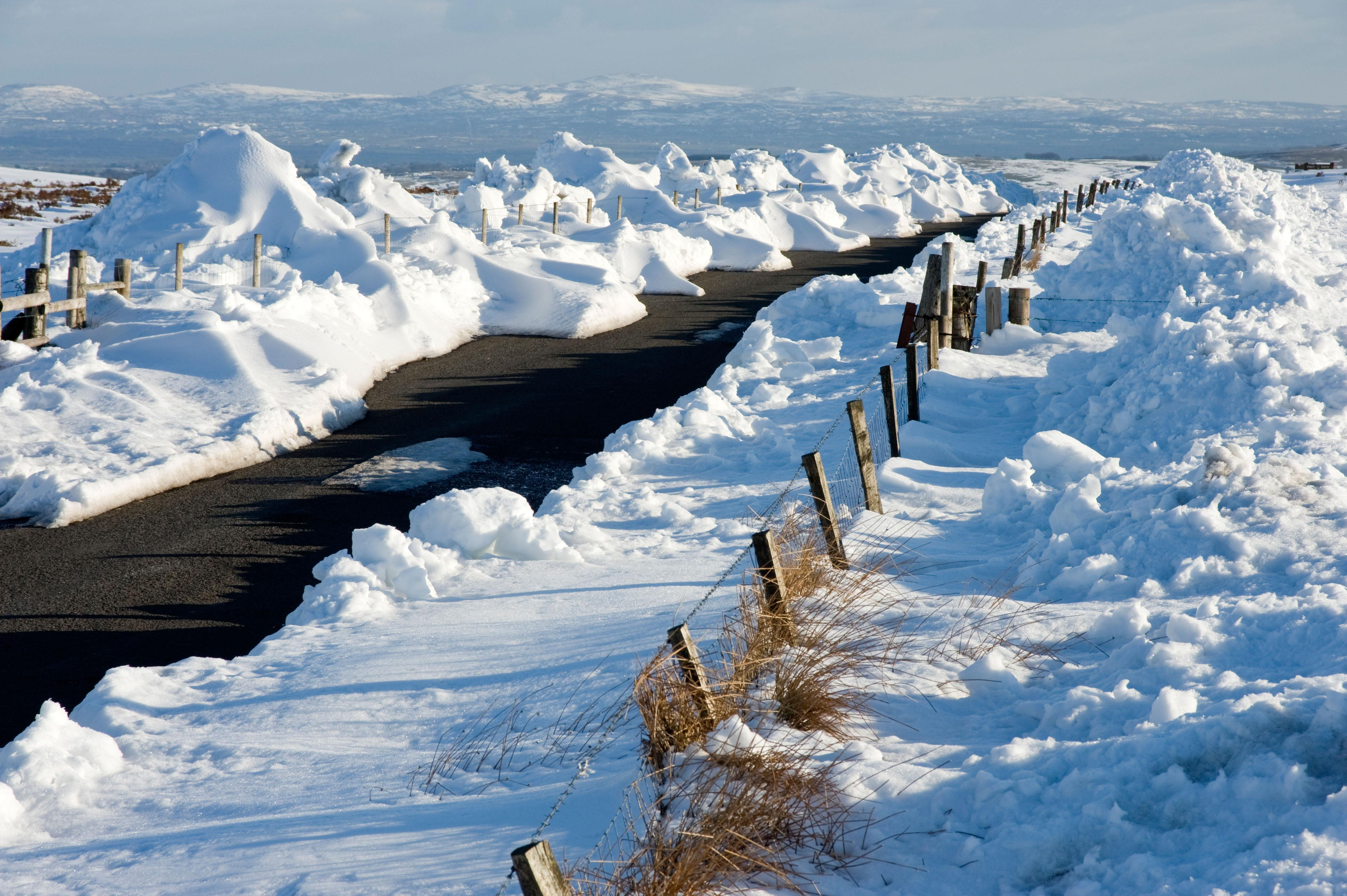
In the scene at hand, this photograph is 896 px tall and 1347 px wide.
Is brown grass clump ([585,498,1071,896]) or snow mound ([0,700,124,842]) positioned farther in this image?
snow mound ([0,700,124,842])

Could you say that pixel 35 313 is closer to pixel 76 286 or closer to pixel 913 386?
pixel 76 286

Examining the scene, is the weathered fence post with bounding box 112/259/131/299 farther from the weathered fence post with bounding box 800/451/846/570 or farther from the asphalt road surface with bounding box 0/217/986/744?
the weathered fence post with bounding box 800/451/846/570

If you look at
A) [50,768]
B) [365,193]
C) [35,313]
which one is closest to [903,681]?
[50,768]

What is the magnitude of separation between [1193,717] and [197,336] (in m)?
13.1

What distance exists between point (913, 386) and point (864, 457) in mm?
3003

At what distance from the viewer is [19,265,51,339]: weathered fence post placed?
14.8 meters

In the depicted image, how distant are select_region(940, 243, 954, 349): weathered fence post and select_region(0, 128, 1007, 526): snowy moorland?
24.6ft

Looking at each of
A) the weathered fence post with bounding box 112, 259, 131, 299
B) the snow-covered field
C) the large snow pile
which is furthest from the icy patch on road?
the snow-covered field

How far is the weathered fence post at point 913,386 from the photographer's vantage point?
10.6 meters

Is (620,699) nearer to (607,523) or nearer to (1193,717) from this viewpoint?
(1193,717)

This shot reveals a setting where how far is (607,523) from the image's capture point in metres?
8.94

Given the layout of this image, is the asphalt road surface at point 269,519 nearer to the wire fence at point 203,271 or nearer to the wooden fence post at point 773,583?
the wooden fence post at point 773,583

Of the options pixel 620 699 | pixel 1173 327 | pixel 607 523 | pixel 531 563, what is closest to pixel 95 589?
pixel 531 563

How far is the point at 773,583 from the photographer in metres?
5.36
